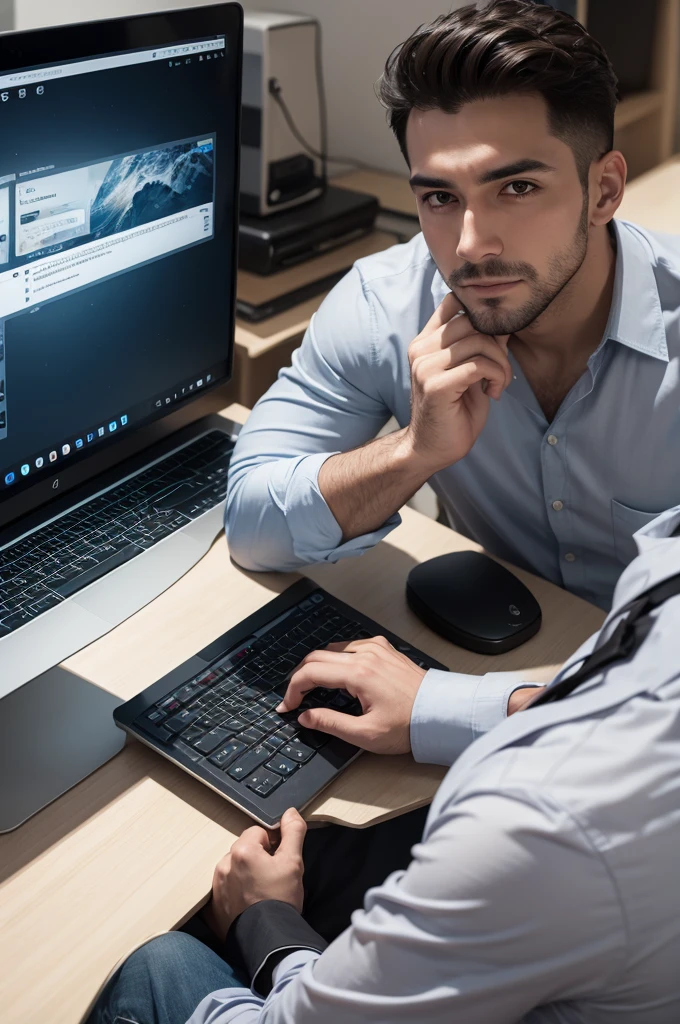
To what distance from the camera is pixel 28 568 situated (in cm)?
108

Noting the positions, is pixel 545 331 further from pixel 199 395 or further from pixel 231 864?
pixel 231 864

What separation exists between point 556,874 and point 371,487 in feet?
2.11

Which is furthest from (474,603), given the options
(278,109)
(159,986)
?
(278,109)

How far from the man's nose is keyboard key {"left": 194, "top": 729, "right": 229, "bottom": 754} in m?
0.59

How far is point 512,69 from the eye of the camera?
3.53 ft

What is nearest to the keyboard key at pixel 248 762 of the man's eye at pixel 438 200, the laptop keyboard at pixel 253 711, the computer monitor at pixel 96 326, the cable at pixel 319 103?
the laptop keyboard at pixel 253 711

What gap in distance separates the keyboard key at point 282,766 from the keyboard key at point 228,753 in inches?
1.2

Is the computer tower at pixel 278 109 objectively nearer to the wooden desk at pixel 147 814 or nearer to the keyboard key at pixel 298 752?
the wooden desk at pixel 147 814

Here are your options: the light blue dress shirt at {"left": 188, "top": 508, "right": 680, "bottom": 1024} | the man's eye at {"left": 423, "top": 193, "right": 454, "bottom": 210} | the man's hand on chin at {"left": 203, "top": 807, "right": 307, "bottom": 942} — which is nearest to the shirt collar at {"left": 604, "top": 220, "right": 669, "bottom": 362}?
the man's eye at {"left": 423, "top": 193, "right": 454, "bottom": 210}

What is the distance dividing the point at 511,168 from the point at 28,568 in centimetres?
69

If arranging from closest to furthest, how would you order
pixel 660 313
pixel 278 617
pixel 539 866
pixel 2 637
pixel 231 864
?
pixel 539 866
pixel 231 864
pixel 2 637
pixel 278 617
pixel 660 313

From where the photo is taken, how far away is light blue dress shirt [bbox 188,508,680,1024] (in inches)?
22.9

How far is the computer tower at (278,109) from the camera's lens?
179 cm

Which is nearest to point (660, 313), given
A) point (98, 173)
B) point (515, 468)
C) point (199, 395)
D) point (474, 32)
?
point (515, 468)
